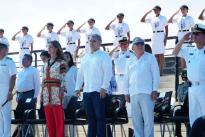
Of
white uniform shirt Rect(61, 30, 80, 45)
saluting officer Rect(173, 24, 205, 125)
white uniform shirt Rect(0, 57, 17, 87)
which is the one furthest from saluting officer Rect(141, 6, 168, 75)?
saluting officer Rect(173, 24, 205, 125)

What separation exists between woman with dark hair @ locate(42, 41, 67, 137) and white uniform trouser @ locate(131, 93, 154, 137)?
1280mm

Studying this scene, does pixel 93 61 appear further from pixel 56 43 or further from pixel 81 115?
pixel 81 115

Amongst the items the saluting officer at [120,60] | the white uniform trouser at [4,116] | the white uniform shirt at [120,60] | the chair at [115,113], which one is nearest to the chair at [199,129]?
the chair at [115,113]

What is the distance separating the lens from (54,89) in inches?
354

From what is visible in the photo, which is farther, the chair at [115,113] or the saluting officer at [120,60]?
the saluting officer at [120,60]

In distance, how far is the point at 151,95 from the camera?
8.38 m

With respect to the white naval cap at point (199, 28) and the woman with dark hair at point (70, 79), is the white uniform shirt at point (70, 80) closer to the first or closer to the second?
the woman with dark hair at point (70, 79)

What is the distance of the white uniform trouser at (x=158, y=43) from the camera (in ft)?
46.9

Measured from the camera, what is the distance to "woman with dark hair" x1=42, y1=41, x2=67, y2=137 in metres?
8.99

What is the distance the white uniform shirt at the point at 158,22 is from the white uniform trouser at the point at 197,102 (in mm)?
7020

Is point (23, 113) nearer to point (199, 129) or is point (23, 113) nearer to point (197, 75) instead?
point (197, 75)

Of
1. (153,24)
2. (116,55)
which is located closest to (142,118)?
(116,55)

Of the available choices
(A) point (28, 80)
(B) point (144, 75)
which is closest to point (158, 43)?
(A) point (28, 80)

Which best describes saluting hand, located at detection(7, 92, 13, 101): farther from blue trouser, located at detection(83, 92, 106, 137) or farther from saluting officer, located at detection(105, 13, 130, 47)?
saluting officer, located at detection(105, 13, 130, 47)
